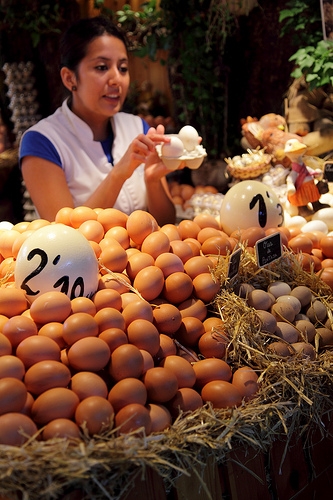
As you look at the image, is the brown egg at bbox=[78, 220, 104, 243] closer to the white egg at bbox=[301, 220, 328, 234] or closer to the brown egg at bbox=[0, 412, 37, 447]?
the brown egg at bbox=[0, 412, 37, 447]

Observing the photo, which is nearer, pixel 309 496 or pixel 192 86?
pixel 309 496

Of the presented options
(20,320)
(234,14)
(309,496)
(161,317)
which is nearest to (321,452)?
(309,496)

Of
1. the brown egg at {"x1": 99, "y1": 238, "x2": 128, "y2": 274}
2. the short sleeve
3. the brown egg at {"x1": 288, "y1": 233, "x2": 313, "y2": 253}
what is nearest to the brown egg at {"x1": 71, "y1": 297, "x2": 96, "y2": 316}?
the brown egg at {"x1": 99, "y1": 238, "x2": 128, "y2": 274}

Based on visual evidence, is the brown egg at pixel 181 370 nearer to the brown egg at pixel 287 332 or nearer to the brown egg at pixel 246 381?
the brown egg at pixel 246 381

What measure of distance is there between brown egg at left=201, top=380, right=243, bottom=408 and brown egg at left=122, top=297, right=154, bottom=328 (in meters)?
0.25

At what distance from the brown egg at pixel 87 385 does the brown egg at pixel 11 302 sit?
0.32 metres

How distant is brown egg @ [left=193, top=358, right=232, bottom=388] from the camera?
1590 mm

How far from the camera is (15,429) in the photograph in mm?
1273

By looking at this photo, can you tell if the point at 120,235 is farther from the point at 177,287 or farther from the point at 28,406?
the point at 28,406

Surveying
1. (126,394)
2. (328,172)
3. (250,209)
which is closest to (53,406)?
(126,394)

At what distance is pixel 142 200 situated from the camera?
306 centimetres

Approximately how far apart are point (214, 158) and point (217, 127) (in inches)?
9.1

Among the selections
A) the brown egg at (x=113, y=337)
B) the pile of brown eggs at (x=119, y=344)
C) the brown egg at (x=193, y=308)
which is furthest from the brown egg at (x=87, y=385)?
the brown egg at (x=193, y=308)

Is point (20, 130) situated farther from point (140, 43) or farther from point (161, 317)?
point (161, 317)
